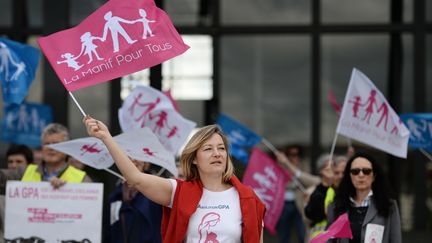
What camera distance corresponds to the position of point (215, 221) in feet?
12.7

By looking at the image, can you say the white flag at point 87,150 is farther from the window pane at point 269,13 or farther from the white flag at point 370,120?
the window pane at point 269,13

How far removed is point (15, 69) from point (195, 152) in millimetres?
3691

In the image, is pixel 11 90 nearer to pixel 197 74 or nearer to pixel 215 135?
pixel 215 135

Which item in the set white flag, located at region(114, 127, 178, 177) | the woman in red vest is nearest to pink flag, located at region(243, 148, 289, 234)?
white flag, located at region(114, 127, 178, 177)

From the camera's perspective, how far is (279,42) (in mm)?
11914

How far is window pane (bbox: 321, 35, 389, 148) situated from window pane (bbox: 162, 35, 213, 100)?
1.73 m

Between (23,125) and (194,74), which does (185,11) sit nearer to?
(194,74)

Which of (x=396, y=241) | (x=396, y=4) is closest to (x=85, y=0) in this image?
(x=396, y=4)

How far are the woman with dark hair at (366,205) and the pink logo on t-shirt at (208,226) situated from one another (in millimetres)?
1587

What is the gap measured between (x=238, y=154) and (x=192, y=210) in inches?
222

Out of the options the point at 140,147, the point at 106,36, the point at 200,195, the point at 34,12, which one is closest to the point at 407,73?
the point at 34,12

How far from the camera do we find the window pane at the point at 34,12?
11.9m

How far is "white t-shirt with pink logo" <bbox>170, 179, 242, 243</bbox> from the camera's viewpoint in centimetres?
385

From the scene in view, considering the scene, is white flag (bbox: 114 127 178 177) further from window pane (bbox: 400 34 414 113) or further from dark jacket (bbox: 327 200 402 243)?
window pane (bbox: 400 34 414 113)
